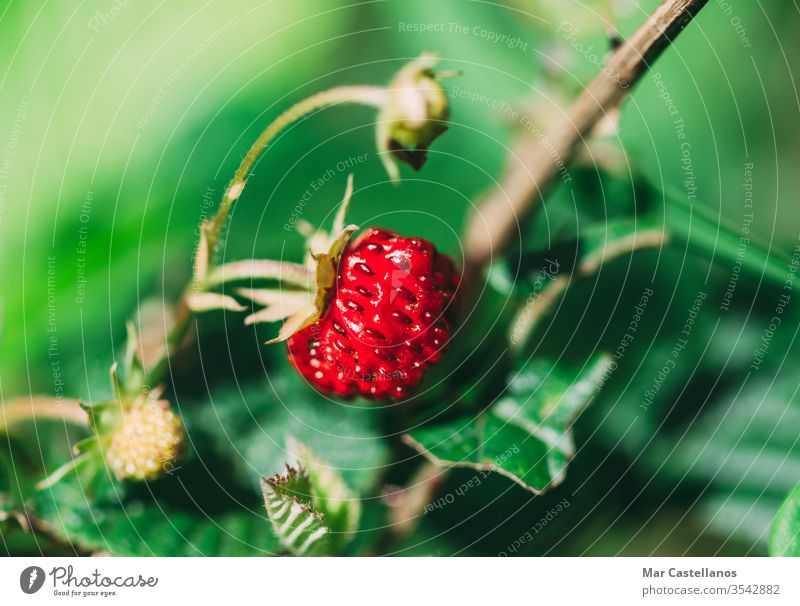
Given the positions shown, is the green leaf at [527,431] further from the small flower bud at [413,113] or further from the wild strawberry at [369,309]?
the small flower bud at [413,113]

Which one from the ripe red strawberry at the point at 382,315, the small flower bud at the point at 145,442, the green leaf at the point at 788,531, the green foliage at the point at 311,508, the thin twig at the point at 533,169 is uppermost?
the thin twig at the point at 533,169

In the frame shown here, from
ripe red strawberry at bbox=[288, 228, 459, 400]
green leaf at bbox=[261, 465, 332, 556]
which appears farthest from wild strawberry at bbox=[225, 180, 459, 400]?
green leaf at bbox=[261, 465, 332, 556]

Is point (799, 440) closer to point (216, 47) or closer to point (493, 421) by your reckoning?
point (493, 421)

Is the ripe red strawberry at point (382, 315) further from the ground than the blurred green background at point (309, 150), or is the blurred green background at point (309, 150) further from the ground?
the blurred green background at point (309, 150)

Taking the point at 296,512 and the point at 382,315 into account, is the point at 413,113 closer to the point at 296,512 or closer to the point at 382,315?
the point at 382,315

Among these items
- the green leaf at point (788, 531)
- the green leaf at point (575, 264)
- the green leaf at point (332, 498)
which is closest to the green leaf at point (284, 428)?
the green leaf at point (332, 498)

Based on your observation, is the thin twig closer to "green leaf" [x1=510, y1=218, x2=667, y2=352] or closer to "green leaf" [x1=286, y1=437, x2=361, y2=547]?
"green leaf" [x1=510, y1=218, x2=667, y2=352]
